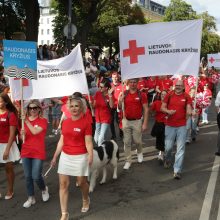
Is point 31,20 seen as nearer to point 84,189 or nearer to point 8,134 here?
point 8,134

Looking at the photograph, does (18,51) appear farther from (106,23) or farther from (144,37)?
(106,23)

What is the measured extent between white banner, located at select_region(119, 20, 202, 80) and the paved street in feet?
6.24

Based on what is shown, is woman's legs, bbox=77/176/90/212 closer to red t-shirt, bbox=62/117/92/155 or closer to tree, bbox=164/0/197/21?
red t-shirt, bbox=62/117/92/155

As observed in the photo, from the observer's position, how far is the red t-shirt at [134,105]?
849cm

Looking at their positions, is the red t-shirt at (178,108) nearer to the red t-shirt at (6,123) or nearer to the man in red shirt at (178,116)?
the man in red shirt at (178,116)

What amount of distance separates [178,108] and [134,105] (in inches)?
39.8

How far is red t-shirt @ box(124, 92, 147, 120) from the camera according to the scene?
8.49 metres

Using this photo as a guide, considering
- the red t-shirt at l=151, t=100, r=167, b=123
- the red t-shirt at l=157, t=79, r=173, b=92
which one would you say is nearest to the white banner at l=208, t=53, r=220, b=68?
the red t-shirt at l=157, t=79, r=173, b=92

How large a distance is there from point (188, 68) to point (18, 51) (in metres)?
3.22

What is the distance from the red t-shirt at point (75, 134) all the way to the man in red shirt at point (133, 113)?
2.94 metres

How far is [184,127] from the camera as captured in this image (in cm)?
786

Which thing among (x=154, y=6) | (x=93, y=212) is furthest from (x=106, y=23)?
(x=154, y=6)

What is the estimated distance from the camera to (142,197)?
22.0ft

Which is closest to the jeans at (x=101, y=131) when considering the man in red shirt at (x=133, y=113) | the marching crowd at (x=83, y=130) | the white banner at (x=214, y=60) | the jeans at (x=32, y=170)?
the marching crowd at (x=83, y=130)
